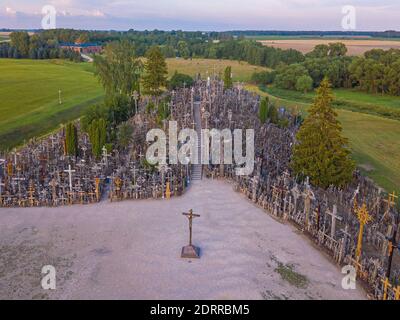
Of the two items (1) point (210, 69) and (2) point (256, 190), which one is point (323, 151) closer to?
(2) point (256, 190)

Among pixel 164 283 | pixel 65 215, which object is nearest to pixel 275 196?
pixel 164 283

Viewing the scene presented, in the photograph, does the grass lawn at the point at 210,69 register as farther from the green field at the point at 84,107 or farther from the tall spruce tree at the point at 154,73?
the tall spruce tree at the point at 154,73

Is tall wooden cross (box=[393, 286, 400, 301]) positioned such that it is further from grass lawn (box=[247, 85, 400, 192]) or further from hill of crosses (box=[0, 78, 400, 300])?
grass lawn (box=[247, 85, 400, 192])

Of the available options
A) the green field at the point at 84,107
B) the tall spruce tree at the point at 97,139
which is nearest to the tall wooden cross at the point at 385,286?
the green field at the point at 84,107

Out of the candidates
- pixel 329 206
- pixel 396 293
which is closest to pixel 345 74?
pixel 329 206
